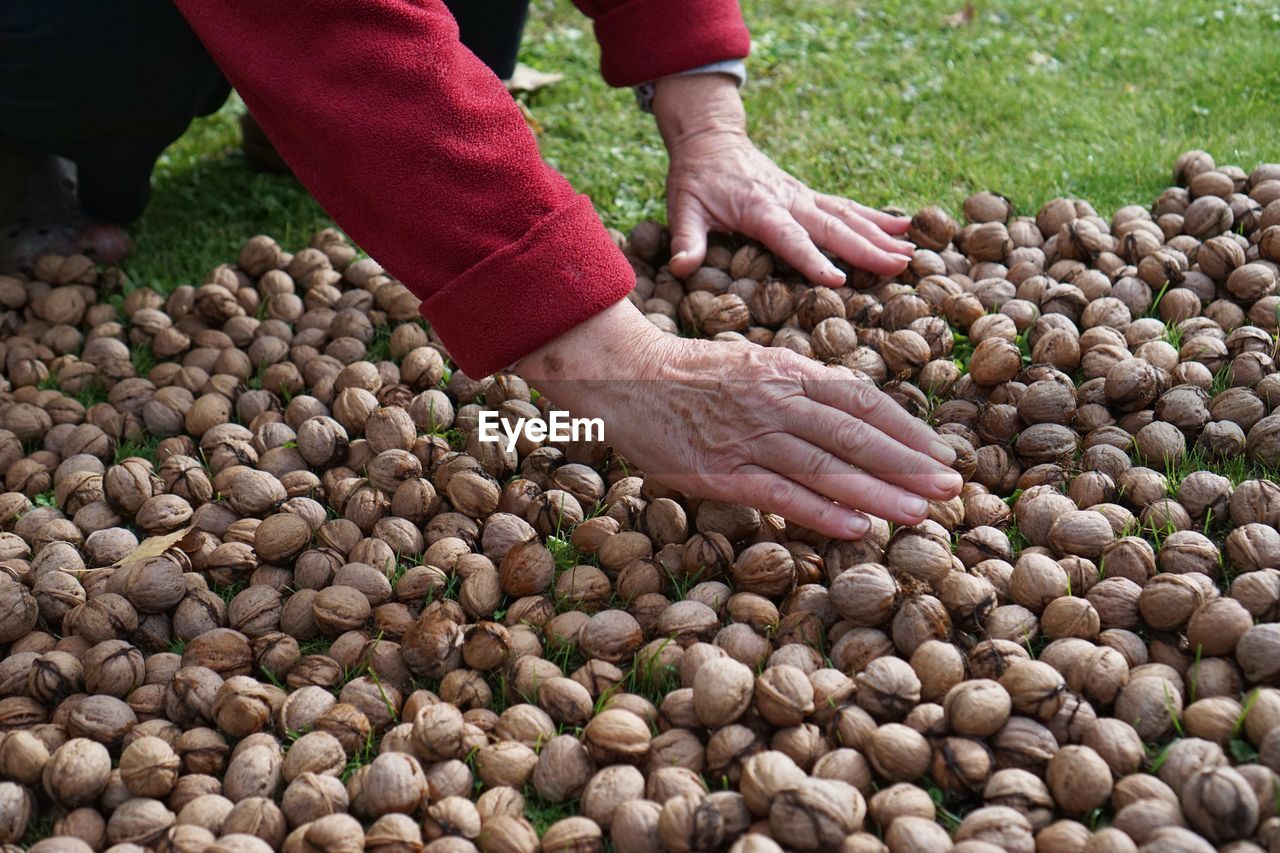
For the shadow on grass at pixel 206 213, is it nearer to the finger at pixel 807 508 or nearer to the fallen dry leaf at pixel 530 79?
the fallen dry leaf at pixel 530 79

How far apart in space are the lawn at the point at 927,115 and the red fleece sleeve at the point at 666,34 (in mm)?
577

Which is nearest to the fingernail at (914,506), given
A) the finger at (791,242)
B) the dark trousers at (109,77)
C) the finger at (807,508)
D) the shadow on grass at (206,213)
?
the finger at (807,508)

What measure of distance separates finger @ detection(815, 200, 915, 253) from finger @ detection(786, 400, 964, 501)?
130 cm

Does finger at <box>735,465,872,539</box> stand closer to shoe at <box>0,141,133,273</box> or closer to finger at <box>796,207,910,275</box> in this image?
finger at <box>796,207,910,275</box>

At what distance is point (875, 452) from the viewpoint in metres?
2.71

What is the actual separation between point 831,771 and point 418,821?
821 mm

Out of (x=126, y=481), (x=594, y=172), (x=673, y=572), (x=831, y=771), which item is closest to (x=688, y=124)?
(x=594, y=172)

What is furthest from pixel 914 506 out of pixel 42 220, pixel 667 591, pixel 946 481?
pixel 42 220

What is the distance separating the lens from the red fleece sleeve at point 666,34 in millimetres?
3994

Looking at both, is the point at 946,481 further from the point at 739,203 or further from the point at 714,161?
the point at 714,161

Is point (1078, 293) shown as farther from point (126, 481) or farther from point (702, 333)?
point (126, 481)

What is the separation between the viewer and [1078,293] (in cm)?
365

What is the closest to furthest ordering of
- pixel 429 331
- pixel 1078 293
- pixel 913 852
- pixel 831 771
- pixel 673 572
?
pixel 913 852 < pixel 831 771 < pixel 673 572 < pixel 1078 293 < pixel 429 331

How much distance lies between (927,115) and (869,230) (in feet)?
4.23
